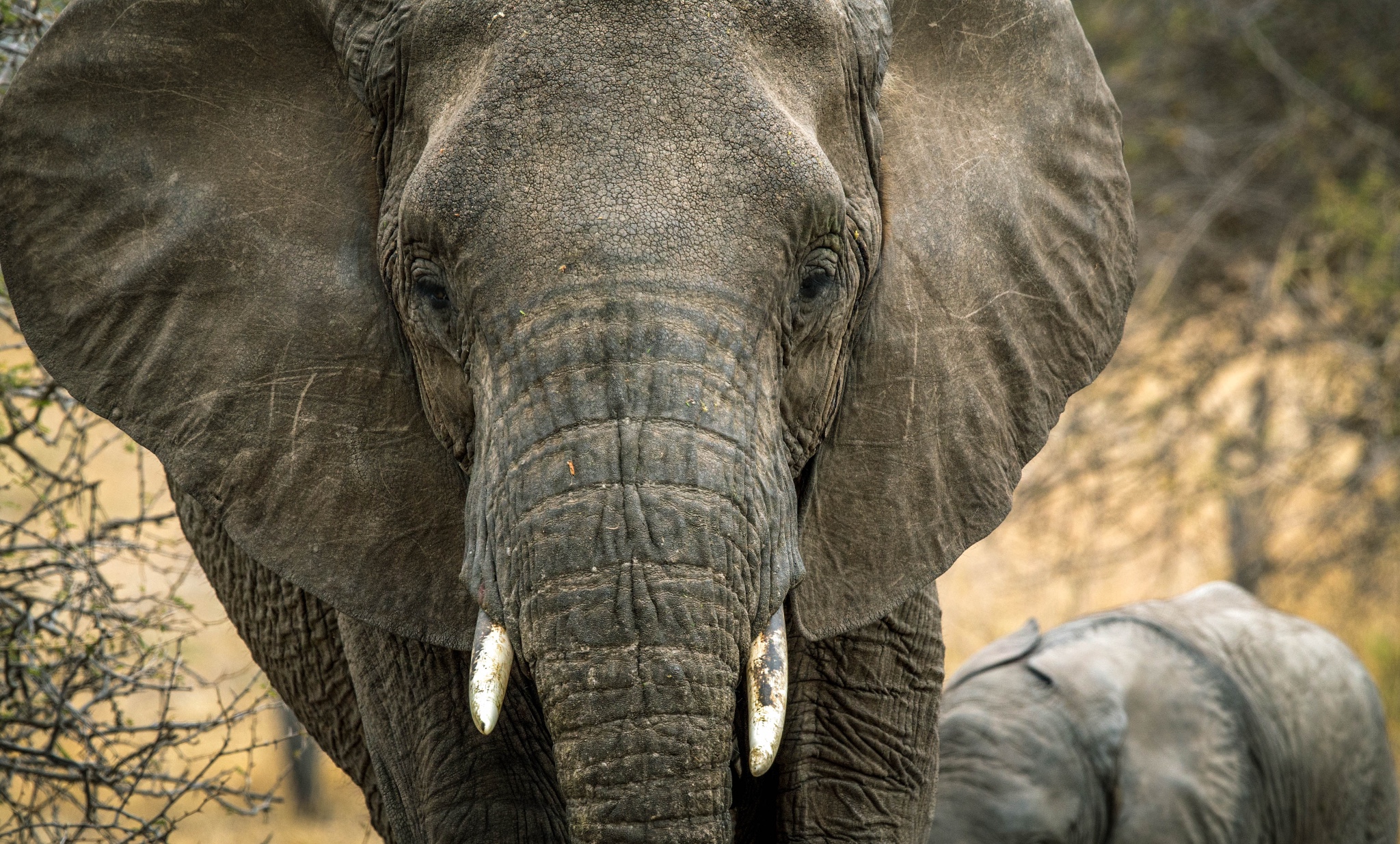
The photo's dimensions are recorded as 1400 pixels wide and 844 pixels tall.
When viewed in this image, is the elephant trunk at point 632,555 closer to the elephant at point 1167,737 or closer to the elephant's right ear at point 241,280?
the elephant's right ear at point 241,280

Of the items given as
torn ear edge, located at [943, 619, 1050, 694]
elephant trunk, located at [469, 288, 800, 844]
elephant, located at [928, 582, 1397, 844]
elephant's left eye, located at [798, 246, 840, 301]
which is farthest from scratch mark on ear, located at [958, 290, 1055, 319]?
torn ear edge, located at [943, 619, 1050, 694]

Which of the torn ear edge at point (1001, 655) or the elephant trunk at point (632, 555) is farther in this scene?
the torn ear edge at point (1001, 655)

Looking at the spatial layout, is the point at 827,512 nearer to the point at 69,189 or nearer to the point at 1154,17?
the point at 69,189

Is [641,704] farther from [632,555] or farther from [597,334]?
[597,334]

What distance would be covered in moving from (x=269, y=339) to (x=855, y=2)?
959 mm

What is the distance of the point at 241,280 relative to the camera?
99.6 inches

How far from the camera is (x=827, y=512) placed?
8.12 feet

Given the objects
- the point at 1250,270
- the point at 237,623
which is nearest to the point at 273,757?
the point at 237,623

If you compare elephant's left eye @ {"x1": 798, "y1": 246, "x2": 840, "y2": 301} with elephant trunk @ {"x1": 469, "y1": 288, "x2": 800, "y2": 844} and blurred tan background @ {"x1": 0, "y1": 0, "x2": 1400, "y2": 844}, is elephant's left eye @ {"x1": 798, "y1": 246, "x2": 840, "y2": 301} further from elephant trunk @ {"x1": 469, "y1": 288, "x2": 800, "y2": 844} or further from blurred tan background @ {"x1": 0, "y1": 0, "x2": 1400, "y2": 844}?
blurred tan background @ {"x1": 0, "y1": 0, "x2": 1400, "y2": 844}

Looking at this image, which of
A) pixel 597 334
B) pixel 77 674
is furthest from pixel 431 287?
pixel 77 674

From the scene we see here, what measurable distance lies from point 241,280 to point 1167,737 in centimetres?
239

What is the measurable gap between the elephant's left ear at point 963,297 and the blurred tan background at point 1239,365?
3484 millimetres

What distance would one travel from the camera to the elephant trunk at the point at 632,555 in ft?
6.49

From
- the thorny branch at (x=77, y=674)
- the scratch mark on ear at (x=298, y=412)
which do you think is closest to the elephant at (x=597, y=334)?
the scratch mark on ear at (x=298, y=412)
